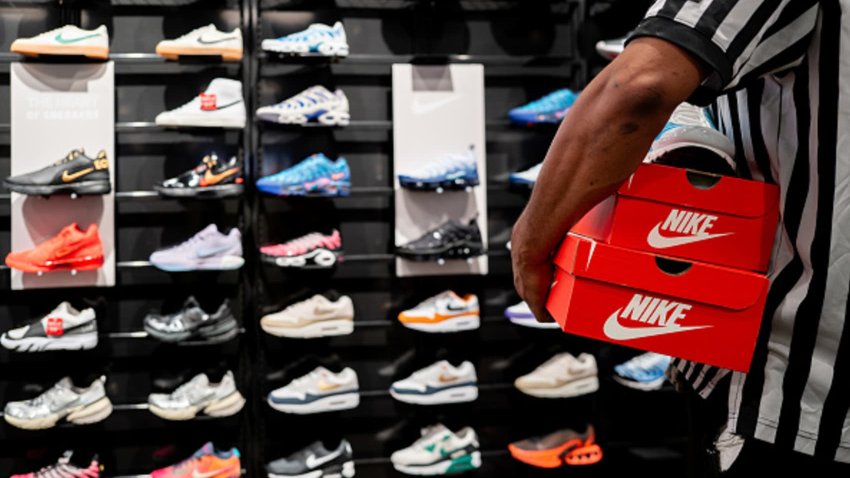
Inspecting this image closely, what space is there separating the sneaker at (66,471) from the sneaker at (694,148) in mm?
3412

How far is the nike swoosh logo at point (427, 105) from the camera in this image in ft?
13.1

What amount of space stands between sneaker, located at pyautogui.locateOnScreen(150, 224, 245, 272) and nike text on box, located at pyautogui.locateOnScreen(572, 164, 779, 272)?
284 cm

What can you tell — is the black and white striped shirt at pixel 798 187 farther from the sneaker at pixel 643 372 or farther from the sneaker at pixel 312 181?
the sneaker at pixel 643 372

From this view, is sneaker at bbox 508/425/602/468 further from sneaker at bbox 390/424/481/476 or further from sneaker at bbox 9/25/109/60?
sneaker at bbox 9/25/109/60

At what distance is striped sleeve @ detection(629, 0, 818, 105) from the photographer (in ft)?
2.81

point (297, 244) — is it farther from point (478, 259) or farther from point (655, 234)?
point (655, 234)

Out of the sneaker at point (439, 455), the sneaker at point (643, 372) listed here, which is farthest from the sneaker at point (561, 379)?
the sneaker at point (439, 455)

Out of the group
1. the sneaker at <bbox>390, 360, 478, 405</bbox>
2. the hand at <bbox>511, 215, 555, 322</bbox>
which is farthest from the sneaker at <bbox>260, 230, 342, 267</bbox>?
the hand at <bbox>511, 215, 555, 322</bbox>

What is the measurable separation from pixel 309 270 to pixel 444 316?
773 millimetres

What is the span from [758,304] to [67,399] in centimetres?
337

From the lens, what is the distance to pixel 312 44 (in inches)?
146

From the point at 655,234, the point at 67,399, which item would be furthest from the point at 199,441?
the point at 655,234

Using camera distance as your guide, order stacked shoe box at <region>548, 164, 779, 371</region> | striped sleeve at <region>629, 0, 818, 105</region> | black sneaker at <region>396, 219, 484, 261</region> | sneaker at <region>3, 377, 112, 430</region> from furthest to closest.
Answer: black sneaker at <region>396, 219, 484, 261</region>, sneaker at <region>3, 377, 112, 430</region>, stacked shoe box at <region>548, 164, 779, 371</region>, striped sleeve at <region>629, 0, 818, 105</region>

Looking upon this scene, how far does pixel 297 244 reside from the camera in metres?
Result: 3.69
